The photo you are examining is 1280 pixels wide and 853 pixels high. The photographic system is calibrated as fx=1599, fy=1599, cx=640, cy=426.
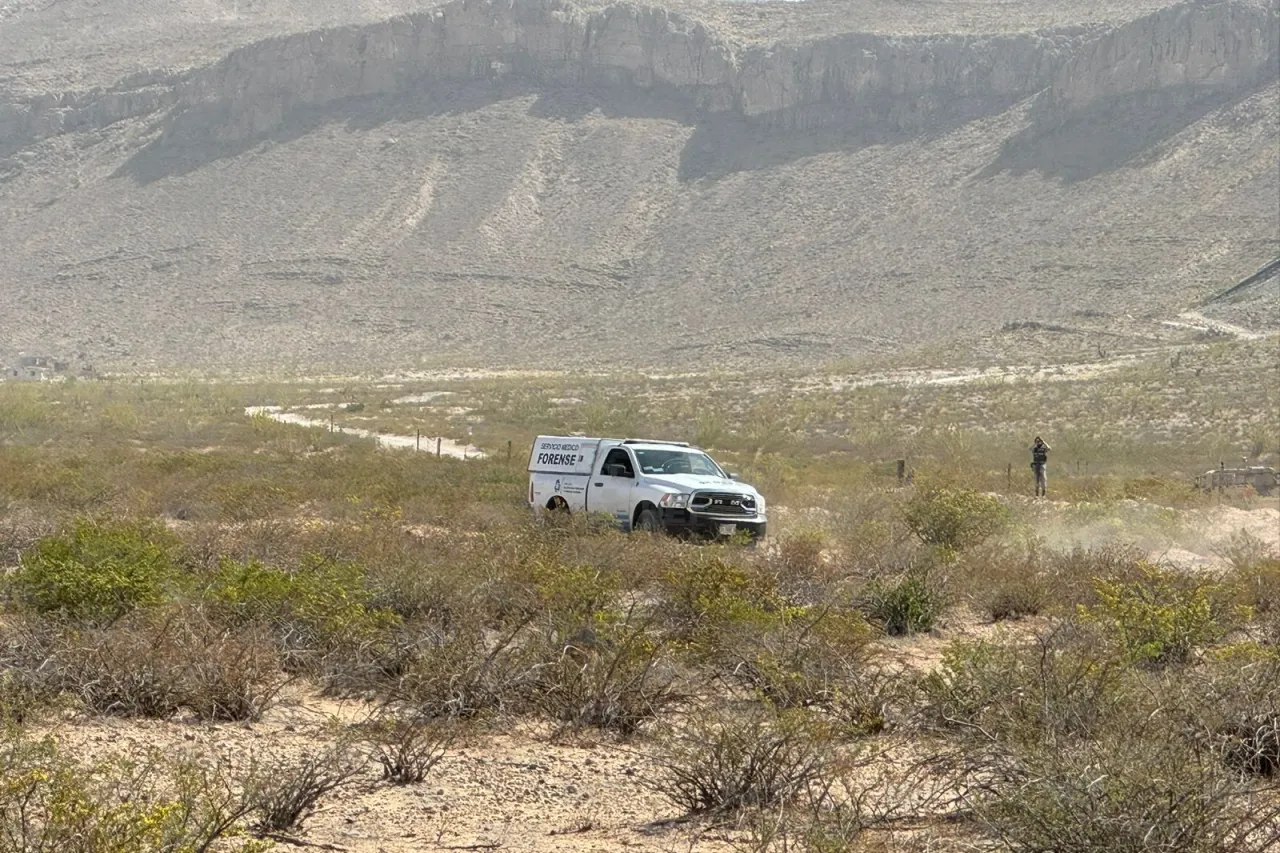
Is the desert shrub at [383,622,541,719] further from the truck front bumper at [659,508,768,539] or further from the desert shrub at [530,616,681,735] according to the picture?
the truck front bumper at [659,508,768,539]

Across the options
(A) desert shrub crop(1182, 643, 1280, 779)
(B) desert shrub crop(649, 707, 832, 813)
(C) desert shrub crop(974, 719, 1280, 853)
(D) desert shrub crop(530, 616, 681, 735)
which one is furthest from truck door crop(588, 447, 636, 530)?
(C) desert shrub crop(974, 719, 1280, 853)

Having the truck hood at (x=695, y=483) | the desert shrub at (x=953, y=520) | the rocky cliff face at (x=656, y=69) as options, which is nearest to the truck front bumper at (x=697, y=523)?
the truck hood at (x=695, y=483)

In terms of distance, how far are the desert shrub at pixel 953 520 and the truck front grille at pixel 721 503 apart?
6.35 ft

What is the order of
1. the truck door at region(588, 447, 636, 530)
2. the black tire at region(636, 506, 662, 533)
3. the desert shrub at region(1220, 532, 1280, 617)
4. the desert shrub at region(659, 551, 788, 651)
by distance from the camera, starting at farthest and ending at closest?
the truck door at region(588, 447, 636, 530)
the black tire at region(636, 506, 662, 533)
the desert shrub at region(1220, 532, 1280, 617)
the desert shrub at region(659, 551, 788, 651)

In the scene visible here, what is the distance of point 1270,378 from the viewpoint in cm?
5047

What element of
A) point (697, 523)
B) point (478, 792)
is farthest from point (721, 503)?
point (478, 792)

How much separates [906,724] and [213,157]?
117724 mm

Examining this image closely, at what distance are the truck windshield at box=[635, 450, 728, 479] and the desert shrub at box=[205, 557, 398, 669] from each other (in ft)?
28.2

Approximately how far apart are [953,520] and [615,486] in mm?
4111

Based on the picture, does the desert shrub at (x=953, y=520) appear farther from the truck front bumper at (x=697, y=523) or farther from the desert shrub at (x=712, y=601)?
the desert shrub at (x=712, y=601)

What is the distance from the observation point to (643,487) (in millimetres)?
19328

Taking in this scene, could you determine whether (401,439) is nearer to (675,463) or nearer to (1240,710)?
(675,463)

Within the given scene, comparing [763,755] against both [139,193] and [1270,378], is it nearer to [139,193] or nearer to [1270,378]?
[1270,378]

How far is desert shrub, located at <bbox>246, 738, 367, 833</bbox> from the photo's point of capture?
21.9 feet
